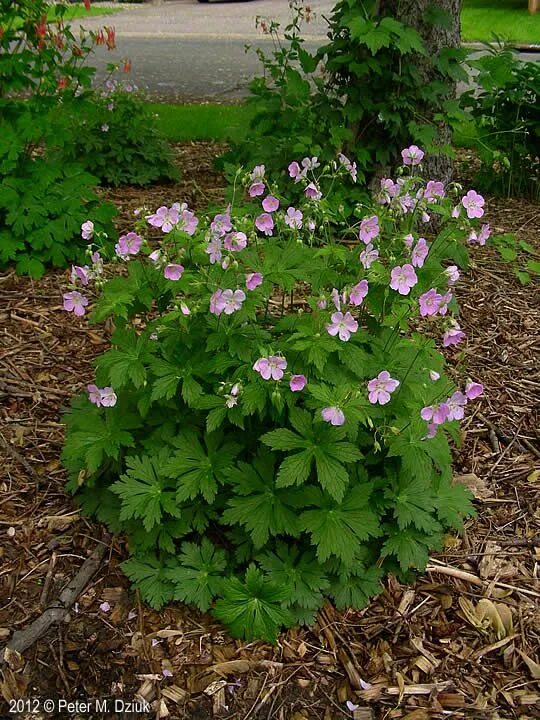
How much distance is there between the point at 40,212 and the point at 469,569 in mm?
3013

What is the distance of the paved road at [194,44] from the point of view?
11125 mm

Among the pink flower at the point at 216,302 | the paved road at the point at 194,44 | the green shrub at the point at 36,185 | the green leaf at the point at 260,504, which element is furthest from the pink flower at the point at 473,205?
the paved road at the point at 194,44

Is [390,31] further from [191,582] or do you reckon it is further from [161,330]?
[191,582]

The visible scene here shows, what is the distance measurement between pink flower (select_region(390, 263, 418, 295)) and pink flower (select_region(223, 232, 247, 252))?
446 millimetres

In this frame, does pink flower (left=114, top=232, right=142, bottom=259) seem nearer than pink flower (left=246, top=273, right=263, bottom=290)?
No

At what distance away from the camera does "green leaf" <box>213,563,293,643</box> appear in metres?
2.19

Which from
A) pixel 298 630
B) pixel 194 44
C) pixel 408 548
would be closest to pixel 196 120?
pixel 408 548

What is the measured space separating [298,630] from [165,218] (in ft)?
4.47

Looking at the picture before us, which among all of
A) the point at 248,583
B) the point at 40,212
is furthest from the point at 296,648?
the point at 40,212

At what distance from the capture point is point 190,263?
2.40 meters

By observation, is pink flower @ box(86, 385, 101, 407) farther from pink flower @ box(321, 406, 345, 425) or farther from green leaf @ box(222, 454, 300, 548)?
pink flower @ box(321, 406, 345, 425)

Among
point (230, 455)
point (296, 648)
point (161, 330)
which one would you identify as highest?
point (161, 330)

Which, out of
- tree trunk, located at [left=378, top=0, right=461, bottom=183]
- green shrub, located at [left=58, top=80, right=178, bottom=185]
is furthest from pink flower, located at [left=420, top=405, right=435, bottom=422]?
green shrub, located at [left=58, top=80, right=178, bottom=185]

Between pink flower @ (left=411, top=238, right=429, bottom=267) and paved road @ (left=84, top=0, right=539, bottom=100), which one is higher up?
pink flower @ (left=411, top=238, right=429, bottom=267)
